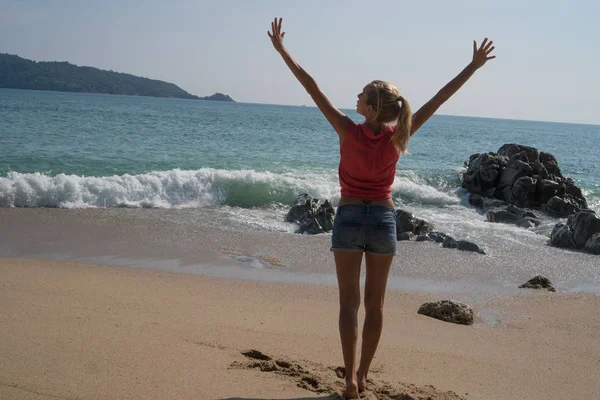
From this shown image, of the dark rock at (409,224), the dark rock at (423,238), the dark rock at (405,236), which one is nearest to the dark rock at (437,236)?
the dark rock at (423,238)

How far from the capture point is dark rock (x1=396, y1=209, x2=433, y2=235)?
13040mm

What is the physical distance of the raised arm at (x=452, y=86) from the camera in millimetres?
4008

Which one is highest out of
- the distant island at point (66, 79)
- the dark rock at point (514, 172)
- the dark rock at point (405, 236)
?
the distant island at point (66, 79)

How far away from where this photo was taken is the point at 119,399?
3691mm

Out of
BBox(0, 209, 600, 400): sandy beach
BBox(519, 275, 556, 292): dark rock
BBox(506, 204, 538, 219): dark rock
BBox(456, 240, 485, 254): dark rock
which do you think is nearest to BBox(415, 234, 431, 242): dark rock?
BBox(456, 240, 485, 254): dark rock

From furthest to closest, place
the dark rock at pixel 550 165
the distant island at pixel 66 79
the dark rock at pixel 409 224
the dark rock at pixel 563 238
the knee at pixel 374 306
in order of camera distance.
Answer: the distant island at pixel 66 79 < the dark rock at pixel 550 165 < the dark rock at pixel 409 224 < the dark rock at pixel 563 238 < the knee at pixel 374 306

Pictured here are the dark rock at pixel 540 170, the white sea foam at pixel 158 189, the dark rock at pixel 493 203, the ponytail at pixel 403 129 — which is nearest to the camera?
the ponytail at pixel 403 129

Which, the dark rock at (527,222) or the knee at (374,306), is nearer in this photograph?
the knee at (374,306)

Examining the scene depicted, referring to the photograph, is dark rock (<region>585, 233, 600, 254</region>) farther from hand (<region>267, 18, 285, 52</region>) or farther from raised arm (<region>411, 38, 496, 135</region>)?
hand (<region>267, 18, 285, 52</region>)

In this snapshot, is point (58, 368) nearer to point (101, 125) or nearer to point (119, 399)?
point (119, 399)

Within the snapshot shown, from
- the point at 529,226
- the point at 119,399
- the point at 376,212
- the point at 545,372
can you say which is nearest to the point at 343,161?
the point at 376,212

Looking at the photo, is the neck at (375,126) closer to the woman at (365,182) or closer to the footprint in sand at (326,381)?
the woman at (365,182)

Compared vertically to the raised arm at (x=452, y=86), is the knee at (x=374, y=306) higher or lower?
lower

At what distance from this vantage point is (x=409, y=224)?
13.1 meters
